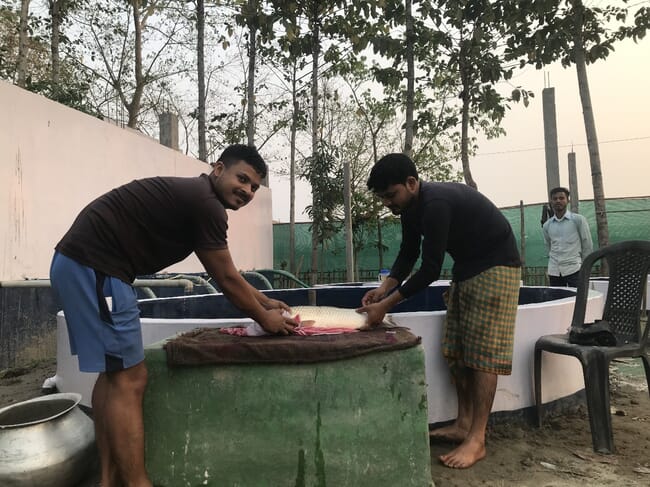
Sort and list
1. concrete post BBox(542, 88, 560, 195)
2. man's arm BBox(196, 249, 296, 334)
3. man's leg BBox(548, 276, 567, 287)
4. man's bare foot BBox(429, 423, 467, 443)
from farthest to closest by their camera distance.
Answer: concrete post BBox(542, 88, 560, 195), man's leg BBox(548, 276, 567, 287), man's bare foot BBox(429, 423, 467, 443), man's arm BBox(196, 249, 296, 334)

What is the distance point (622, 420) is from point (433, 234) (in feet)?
6.73

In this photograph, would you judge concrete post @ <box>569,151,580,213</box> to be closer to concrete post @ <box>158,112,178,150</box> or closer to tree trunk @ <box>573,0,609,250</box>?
tree trunk @ <box>573,0,609,250</box>

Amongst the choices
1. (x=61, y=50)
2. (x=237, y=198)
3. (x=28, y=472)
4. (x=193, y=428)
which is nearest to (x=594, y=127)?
(x=237, y=198)

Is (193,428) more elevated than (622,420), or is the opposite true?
(193,428)

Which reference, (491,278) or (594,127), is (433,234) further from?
(594,127)

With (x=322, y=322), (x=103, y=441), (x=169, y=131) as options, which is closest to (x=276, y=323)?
(x=322, y=322)

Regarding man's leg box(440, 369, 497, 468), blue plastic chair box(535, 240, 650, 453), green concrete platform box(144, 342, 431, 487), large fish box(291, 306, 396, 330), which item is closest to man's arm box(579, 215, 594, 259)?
blue plastic chair box(535, 240, 650, 453)

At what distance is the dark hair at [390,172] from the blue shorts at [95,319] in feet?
4.55

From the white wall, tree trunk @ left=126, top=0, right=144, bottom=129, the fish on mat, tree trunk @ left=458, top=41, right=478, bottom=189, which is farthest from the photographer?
tree trunk @ left=126, top=0, right=144, bottom=129

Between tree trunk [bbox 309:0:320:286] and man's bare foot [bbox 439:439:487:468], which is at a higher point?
tree trunk [bbox 309:0:320:286]

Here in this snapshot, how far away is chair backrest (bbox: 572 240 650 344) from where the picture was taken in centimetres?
318

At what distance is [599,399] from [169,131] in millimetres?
9102

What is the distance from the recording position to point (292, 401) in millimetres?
→ 2191

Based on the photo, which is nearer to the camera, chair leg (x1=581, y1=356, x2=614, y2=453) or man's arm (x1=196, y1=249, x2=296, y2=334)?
man's arm (x1=196, y1=249, x2=296, y2=334)
